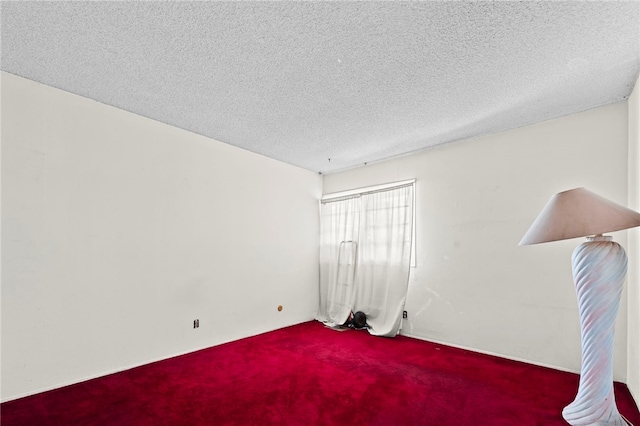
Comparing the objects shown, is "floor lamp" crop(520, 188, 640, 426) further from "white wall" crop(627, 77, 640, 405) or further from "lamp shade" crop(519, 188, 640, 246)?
"white wall" crop(627, 77, 640, 405)

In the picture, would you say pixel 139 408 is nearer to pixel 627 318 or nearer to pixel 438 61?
pixel 438 61

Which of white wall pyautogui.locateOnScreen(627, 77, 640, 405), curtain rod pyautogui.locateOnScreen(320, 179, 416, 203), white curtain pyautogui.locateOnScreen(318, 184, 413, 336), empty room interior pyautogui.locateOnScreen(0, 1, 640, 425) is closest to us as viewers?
empty room interior pyautogui.locateOnScreen(0, 1, 640, 425)

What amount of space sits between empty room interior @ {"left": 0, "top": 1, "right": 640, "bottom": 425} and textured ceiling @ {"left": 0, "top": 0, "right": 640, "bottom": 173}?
2 centimetres

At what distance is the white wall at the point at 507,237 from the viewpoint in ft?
9.96

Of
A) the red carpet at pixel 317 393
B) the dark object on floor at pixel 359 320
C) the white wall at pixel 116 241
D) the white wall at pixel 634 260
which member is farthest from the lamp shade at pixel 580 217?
the white wall at pixel 116 241

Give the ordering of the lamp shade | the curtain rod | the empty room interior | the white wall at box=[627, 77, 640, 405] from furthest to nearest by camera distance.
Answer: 1. the curtain rod
2. the white wall at box=[627, 77, 640, 405]
3. the empty room interior
4. the lamp shade

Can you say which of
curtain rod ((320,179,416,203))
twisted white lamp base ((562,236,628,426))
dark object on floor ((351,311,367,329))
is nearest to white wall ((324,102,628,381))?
curtain rod ((320,179,416,203))

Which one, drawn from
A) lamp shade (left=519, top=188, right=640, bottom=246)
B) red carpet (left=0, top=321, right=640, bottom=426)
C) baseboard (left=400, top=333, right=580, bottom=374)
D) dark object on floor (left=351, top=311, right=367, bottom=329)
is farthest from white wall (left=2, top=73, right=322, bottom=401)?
lamp shade (left=519, top=188, right=640, bottom=246)

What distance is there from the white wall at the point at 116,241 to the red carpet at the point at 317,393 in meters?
0.30

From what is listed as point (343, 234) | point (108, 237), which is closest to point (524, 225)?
point (343, 234)

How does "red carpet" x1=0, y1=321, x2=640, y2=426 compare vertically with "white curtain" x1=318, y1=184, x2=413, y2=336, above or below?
below

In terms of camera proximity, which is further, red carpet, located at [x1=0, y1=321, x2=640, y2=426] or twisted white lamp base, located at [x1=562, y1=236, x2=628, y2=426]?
red carpet, located at [x1=0, y1=321, x2=640, y2=426]

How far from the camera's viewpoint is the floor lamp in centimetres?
185

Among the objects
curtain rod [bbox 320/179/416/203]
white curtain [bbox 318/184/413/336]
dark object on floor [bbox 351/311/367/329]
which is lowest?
dark object on floor [bbox 351/311/367/329]
